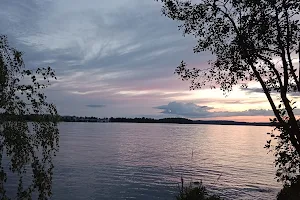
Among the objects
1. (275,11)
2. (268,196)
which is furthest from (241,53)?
(268,196)

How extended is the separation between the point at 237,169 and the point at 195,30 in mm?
56907

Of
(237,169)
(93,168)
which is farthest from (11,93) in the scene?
(237,169)

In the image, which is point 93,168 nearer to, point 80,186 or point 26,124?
point 80,186

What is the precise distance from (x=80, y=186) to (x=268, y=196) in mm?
26445

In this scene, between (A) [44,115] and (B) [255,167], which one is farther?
(B) [255,167]

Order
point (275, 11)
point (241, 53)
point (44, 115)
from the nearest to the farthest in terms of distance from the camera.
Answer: point (44, 115) < point (275, 11) < point (241, 53)

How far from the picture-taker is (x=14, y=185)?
43.0 metres

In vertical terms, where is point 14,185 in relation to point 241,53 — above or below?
below

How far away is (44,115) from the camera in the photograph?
39.5ft

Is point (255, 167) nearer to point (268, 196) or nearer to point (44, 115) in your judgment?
point (268, 196)

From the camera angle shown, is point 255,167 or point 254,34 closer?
point 254,34

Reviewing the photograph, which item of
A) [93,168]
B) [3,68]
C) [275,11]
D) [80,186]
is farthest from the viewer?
[93,168]

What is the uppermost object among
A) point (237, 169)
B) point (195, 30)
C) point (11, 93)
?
point (195, 30)

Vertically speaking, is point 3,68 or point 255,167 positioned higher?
point 3,68
